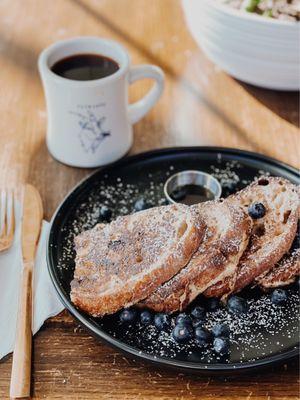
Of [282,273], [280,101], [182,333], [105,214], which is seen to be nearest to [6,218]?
[105,214]

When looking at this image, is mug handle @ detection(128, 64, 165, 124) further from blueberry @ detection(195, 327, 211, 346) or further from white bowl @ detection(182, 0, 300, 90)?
blueberry @ detection(195, 327, 211, 346)

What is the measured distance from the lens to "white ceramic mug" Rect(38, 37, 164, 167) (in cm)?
156

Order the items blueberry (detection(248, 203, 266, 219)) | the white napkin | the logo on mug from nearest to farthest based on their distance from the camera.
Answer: the white napkin → blueberry (detection(248, 203, 266, 219)) → the logo on mug

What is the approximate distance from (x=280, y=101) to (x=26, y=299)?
1.13 meters

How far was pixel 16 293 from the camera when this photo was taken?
51.4 inches

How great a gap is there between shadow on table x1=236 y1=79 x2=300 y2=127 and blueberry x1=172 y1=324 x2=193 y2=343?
3.09 feet

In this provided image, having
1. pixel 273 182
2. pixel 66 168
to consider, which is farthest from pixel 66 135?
pixel 273 182

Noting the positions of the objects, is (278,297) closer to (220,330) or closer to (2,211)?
(220,330)

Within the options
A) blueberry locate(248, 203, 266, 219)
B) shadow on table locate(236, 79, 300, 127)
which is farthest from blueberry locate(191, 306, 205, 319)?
shadow on table locate(236, 79, 300, 127)

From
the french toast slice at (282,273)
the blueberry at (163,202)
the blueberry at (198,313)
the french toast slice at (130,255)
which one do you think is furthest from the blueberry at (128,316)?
the blueberry at (163,202)

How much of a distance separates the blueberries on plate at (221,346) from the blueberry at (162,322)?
11 cm

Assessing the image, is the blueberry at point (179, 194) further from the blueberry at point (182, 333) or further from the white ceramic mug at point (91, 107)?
the blueberry at point (182, 333)

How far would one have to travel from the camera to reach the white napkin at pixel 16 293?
1228mm

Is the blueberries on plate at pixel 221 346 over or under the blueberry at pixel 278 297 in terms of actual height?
under
